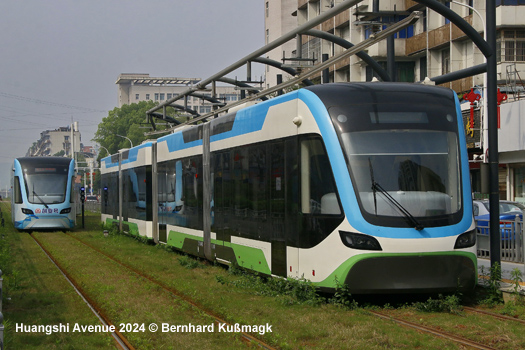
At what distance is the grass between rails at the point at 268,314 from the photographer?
812cm

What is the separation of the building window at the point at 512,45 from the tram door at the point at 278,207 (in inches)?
1018

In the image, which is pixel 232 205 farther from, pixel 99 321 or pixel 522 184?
pixel 522 184

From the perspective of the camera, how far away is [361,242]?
991cm

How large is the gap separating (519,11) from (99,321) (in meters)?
30.1

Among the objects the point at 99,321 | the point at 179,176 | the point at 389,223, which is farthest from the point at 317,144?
the point at 179,176

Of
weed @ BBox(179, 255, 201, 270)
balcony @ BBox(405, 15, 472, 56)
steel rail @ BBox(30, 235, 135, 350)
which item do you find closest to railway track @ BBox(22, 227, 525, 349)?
steel rail @ BBox(30, 235, 135, 350)

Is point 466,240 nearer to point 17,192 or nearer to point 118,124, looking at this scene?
point 17,192

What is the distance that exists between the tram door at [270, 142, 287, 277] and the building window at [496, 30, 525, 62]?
84.9ft

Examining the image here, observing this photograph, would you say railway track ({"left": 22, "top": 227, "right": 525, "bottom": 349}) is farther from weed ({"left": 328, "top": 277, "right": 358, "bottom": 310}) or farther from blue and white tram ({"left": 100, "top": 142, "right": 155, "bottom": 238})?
blue and white tram ({"left": 100, "top": 142, "right": 155, "bottom": 238})

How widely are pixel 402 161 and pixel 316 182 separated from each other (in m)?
Result: 1.31

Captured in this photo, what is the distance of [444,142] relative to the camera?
34.6 feet

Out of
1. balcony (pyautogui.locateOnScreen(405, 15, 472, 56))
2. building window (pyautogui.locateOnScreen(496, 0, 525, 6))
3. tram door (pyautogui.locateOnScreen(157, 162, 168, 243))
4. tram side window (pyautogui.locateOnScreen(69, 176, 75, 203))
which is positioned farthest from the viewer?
balcony (pyautogui.locateOnScreen(405, 15, 472, 56))

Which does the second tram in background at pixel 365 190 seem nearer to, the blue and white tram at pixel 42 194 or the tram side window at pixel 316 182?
the tram side window at pixel 316 182

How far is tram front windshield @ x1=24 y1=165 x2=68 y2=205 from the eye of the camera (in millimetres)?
30281
